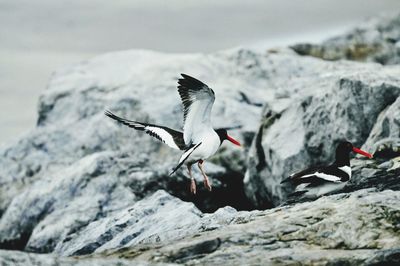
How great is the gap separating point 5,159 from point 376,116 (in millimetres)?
11031

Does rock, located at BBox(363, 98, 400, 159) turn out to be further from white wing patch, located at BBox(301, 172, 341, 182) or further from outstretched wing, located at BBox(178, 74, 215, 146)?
outstretched wing, located at BBox(178, 74, 215, 146)

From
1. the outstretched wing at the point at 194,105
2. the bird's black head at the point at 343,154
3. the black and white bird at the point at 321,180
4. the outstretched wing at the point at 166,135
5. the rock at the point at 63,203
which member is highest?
the outstretched wing at the point at 194,105

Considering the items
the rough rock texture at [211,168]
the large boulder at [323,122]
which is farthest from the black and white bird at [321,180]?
the large boulder at [323,122]

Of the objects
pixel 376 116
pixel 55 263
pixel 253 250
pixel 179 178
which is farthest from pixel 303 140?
pixel 55 263

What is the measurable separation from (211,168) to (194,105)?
520 cm

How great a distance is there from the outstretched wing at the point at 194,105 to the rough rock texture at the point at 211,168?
1.60 metres

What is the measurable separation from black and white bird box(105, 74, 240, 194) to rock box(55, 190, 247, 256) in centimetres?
91

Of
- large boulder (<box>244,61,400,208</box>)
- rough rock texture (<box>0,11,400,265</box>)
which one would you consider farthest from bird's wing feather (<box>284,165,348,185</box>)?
large boulder (<box>244,61,400,208</box>)

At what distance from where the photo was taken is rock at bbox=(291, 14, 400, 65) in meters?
31.0

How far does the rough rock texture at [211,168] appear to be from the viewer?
8688mm

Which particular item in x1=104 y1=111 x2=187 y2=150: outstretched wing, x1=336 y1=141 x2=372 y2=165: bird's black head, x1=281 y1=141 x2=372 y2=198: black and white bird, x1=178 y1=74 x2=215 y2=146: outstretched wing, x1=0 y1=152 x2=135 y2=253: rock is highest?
x1=178 y1=74 x2=215 y2=146: outstretched wing

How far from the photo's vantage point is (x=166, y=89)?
23.0m

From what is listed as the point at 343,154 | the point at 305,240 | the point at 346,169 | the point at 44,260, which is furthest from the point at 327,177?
the point at 44,260

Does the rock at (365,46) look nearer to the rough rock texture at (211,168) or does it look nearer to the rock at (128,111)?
the rough rock texture at (211,168)
